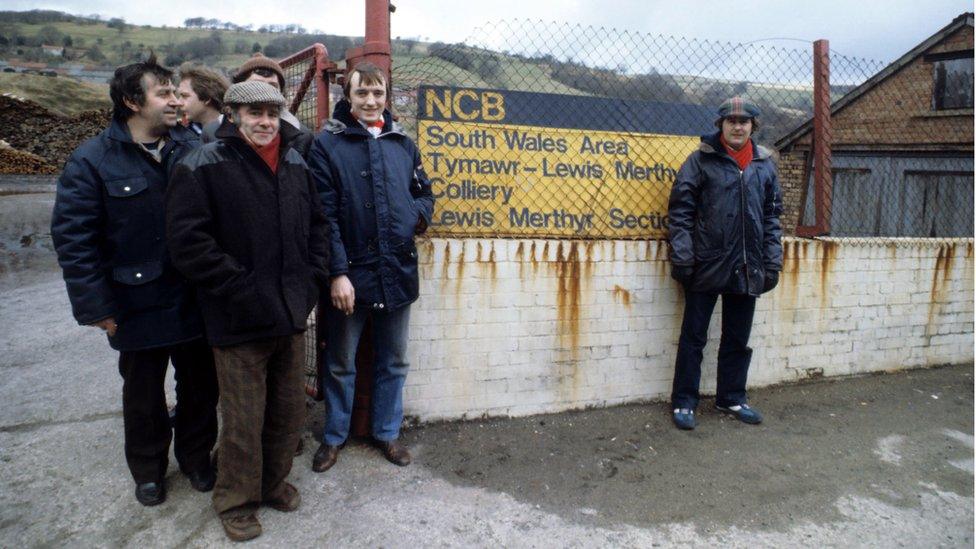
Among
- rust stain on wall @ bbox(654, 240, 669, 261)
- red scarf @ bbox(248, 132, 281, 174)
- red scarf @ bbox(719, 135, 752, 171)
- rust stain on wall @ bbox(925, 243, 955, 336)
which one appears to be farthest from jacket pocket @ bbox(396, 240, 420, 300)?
rust stain on wall @ bbox(925, 243, 955, 336)

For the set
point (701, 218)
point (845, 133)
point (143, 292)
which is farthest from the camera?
point (845, 133)

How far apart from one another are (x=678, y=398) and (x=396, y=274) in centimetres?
207

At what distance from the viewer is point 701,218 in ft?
12.3

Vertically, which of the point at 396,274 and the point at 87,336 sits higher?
the point at 396,274

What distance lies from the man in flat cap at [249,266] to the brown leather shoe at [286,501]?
140mm

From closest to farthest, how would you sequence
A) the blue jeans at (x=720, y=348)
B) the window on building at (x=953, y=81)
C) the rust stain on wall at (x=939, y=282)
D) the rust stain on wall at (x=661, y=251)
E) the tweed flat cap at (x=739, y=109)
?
the tweed flat cap at (x=739, y=109), the blue jeans at (x=720, y=348), the rust stain on wall at (x=661, y=251), the rust stain on wall at (x=939, y=282), the window on building at (x=953, y=81)

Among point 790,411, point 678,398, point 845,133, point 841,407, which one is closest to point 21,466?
point 678,398

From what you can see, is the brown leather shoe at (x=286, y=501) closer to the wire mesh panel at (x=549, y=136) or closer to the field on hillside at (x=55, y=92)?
the wire mesh panel at (x=549, y=136)

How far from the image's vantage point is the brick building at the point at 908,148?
11516 millimetres

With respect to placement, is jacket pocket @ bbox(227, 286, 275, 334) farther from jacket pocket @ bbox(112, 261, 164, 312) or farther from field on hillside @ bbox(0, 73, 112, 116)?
field on hillside @ bbox(0, 73, 112, 116)

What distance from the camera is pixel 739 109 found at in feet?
12.0

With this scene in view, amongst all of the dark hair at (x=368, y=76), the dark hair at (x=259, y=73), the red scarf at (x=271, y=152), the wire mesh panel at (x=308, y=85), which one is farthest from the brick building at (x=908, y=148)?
the red scarf at (x=271, y=152)

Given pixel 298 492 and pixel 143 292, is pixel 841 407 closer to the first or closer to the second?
pixel 298 492

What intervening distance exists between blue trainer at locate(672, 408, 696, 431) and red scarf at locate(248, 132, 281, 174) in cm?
284
